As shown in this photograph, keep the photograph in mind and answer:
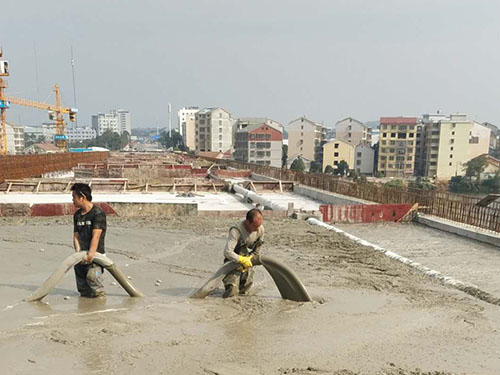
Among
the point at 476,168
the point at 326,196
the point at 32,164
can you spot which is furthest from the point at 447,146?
the point at 32,164

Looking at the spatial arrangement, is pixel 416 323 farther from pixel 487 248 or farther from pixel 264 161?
pixel 264 161

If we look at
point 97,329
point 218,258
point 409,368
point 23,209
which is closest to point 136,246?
point 218,258

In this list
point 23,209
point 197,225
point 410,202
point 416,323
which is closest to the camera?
point 416,323

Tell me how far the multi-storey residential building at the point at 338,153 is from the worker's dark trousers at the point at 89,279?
2638 inches

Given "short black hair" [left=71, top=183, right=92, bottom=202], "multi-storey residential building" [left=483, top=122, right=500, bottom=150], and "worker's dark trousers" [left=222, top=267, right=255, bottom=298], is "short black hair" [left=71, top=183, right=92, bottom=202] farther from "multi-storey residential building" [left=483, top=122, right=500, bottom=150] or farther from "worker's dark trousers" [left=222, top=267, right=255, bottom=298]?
"multi-storey residential building" [left=483, top=122, right=500, bottom=150]

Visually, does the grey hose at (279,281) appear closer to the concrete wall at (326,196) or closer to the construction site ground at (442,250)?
the construction site ground at (442,250)

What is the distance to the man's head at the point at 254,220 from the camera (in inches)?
173

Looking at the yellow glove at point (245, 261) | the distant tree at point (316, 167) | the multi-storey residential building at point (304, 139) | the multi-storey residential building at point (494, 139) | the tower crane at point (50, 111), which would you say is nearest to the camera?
the yellow glove at point (245, 261)

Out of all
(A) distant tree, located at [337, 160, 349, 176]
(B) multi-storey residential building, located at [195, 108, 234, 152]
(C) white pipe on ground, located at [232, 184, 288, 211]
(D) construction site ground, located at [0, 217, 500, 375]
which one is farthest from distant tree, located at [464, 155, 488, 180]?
(D) construction site ground, located at [0, 217, 500, 375]

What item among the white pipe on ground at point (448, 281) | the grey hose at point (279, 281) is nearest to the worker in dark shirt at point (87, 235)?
the grey hose at point (279, 281)

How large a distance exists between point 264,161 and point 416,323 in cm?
6334

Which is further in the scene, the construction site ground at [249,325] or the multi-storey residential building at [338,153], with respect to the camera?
the multi-storey residential building at [338,153]

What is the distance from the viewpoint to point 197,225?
10.2m

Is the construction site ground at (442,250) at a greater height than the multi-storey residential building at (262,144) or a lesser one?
lesser
